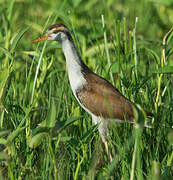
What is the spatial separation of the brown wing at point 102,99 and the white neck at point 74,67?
2.0 inches

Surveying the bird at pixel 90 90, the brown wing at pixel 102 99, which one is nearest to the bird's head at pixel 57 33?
the bird at pixel 90 90

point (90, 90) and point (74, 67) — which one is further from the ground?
point (74, 67)

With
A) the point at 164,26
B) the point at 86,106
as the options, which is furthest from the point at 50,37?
the point at 164,26

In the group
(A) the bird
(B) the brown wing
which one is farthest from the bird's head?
(B) the brown wing

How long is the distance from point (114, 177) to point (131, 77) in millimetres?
936

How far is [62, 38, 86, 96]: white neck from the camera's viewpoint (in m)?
3.49

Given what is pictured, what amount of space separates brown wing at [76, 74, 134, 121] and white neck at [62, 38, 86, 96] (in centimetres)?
5

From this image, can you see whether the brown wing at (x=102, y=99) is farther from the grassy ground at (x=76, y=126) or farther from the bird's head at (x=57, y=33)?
the bird's head at (x=57, y=33)

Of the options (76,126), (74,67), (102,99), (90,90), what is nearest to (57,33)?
(74,67)

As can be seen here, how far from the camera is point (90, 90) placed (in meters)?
3.54

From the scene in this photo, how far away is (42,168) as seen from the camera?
112 inches

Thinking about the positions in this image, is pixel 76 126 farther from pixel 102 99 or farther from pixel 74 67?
pixel 74 67

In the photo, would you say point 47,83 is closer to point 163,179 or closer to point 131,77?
point 131,77

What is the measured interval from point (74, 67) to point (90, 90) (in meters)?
0.23
